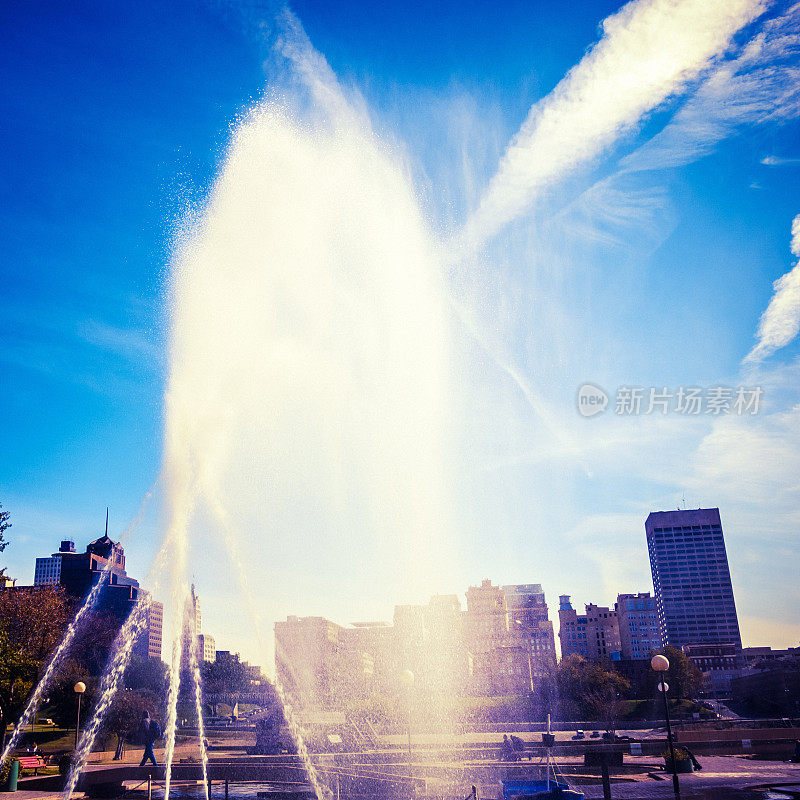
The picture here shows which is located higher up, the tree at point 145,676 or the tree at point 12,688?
the tree at point 12,688

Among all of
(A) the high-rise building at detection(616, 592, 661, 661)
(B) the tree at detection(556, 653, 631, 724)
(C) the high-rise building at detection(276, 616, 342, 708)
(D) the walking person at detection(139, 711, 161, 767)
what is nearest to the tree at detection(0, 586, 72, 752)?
(D) the walking person at detection(139, 711, 161, 767)

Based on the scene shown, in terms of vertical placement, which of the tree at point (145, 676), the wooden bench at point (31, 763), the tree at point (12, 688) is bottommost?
the wooden bench at point (31, 763)

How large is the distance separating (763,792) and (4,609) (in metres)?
38.5

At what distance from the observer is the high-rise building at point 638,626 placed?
189875 millimetres

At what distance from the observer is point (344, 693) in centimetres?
11994

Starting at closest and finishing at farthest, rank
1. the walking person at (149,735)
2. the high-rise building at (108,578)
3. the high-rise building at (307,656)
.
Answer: the walking person at (149,735) → the high-rise building at (307,656) → the high-rise building at (108,578)

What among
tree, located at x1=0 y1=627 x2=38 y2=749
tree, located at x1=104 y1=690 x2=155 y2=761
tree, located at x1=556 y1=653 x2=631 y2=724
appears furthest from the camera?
tree, located at x1=556 y1=653 x2=631 y2=724

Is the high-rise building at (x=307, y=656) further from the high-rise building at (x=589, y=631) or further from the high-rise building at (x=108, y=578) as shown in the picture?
the high-rise building at (x=589, y=631)

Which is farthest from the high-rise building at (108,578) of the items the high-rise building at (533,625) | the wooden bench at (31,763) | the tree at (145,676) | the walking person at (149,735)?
the walking person at (149,735)

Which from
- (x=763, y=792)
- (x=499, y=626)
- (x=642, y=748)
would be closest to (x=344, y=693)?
(x=499, y=626)

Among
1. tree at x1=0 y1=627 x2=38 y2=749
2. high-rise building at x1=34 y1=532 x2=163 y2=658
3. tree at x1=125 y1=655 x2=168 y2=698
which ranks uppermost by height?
high-rise building at x1=34 y1=532 x2=163 y2=658

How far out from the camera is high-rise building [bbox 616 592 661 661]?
190 m

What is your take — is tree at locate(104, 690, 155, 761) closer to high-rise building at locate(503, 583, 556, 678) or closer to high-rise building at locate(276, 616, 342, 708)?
high-rise building at locate(276, 616, 342, 708)

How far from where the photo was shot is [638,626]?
195125 mm
